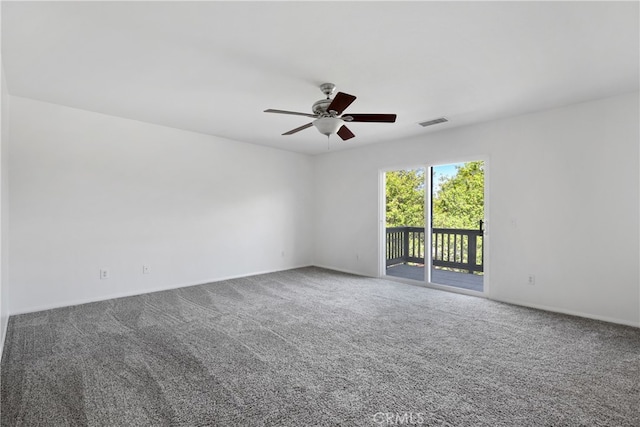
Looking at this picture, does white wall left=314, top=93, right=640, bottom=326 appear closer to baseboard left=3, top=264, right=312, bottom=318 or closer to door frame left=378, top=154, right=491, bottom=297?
door frame left=378, top=154, right=491, bottom=297

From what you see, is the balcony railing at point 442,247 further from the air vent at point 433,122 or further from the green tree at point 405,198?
the air vent at point 433,122

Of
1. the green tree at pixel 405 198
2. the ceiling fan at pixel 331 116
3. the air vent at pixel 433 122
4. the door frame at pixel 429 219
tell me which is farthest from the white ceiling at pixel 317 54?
the green tree at pixel 405 198

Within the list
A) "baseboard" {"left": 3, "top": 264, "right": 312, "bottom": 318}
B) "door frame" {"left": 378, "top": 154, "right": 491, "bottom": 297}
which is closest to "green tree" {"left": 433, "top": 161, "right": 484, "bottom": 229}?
"door frame" {"left": 378, "top": 154, "right": 491, "bottom": 297}

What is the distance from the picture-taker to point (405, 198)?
17.6 ft

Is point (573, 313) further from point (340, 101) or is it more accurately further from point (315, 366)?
point (340, 101)

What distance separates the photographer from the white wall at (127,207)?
3.57 m

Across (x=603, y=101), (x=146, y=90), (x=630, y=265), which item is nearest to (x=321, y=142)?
(x=146, y=90)

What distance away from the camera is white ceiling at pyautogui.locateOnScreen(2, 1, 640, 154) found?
1.97 meters

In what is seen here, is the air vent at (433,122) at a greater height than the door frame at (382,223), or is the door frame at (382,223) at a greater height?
the air vent at (433,122)

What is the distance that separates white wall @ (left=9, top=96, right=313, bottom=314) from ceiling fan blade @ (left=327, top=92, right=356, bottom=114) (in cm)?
307

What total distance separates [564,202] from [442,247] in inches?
92.1

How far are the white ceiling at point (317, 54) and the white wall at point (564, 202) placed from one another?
34 centimetres

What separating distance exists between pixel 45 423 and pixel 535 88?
15.6 feet

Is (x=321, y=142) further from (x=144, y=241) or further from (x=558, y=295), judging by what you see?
(x=558, y=295)
